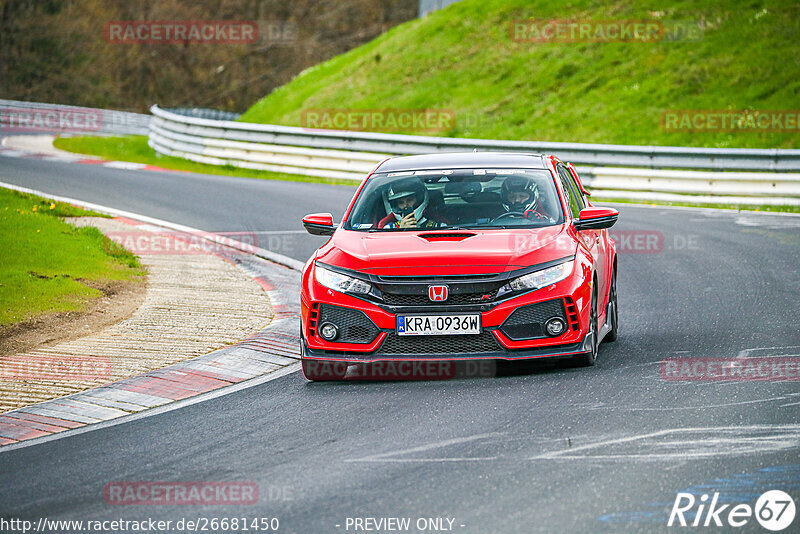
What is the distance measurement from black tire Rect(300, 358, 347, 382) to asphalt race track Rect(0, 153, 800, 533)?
114 mm

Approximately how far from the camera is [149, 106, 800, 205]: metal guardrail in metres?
20.5

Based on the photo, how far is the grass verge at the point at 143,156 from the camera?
26.2m

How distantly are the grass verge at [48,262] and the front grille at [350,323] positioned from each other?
12.2 ft

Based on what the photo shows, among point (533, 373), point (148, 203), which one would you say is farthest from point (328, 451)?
point (148, 203)

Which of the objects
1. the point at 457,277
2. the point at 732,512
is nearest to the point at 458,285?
the point at 457,277

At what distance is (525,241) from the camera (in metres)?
8.19

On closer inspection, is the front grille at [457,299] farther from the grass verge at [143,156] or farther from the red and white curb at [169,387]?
the grass verge at [143,156]

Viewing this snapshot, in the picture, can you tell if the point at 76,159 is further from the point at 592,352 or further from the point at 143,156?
the point at 592,352

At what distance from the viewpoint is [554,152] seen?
2327cm

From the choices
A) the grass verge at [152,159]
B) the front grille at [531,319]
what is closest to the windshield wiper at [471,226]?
the front grille at [531,319]

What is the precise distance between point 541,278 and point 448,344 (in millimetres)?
814

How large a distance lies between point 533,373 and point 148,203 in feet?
42.6

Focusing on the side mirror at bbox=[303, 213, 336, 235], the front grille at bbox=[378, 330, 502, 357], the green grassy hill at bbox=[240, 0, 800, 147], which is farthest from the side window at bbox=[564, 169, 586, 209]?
the green grassy hill at bbox=[240, 0, 800, 147]

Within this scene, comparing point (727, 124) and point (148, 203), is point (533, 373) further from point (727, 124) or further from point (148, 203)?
point (727, 124)
